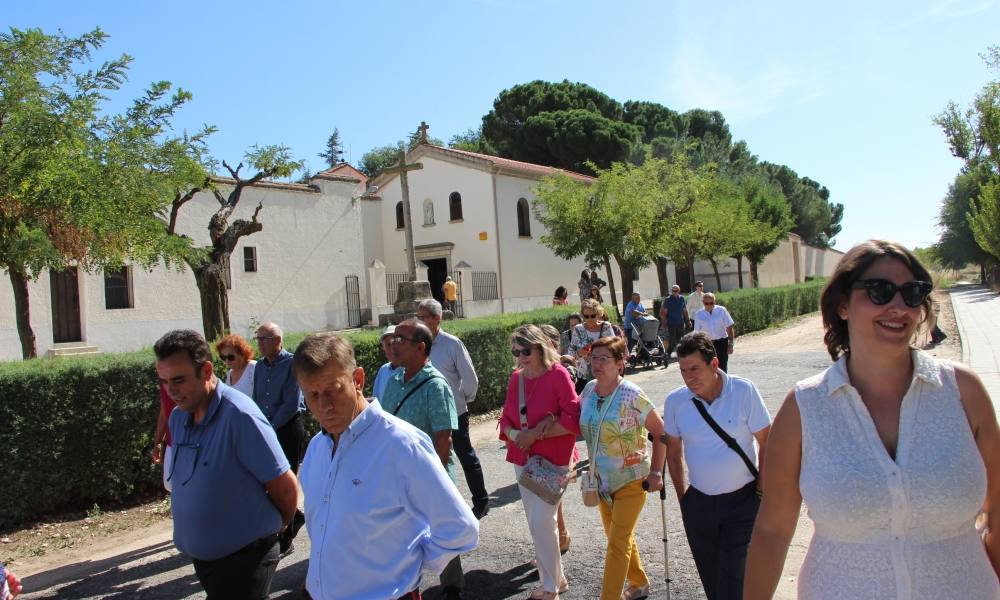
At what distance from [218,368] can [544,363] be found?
472cm

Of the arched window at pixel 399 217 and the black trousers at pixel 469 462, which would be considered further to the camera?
the arched window at pixel 399 217

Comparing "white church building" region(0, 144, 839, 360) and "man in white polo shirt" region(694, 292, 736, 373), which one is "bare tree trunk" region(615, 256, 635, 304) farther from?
"man in white polo shirt" region(694, 292, 736, 373)

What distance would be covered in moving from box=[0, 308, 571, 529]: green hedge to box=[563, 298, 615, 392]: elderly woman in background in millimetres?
4206

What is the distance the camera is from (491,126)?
49531mm

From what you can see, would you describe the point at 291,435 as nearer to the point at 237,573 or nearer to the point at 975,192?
the point at 237,573

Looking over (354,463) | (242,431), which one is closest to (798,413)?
(354,463)

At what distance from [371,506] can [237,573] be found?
45.6 inches

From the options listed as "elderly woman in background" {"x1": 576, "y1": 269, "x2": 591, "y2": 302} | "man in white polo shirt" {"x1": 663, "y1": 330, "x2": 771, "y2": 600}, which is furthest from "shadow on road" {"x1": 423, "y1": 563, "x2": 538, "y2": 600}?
"elderly woman in background" {"x1": 576, "y1": 269, "x2": 591, "y2": 302}

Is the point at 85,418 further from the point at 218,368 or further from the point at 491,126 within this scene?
the point at 491,126

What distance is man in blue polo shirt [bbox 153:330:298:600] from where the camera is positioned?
3.21m

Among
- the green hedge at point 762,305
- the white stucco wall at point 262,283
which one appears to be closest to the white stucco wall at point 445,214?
the white stucco wall at point 262,283

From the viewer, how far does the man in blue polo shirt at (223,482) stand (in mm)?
3205

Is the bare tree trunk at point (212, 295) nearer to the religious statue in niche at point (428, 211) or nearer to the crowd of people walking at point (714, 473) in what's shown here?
the crowd of people walking at point (714, 473)

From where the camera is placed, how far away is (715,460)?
3779 millimetres
